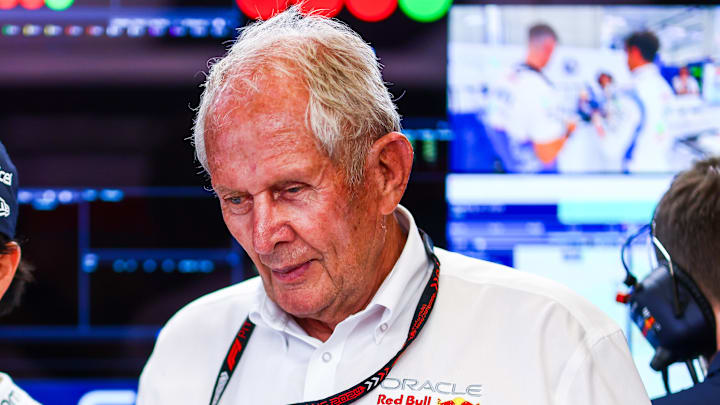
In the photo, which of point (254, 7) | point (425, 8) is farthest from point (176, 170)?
point (425, 8)

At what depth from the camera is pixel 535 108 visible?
2.32 meters

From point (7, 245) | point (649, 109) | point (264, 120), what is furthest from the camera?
point (649, 109)

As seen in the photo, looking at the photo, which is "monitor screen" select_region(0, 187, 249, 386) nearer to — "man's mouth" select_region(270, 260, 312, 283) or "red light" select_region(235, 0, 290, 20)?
"red light" select_region(235, 0, 290, 20)

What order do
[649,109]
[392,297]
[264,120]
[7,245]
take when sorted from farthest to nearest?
[649,109] < [7,245] < [392,297] < [264,120]

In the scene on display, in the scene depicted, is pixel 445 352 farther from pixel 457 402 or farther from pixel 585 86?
pixel 585 86

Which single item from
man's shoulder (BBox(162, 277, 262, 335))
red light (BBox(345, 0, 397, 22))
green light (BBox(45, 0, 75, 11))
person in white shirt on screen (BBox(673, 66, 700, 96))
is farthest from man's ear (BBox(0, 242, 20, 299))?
person in white shirt on screen (BBox(673, 66, 700, 96))

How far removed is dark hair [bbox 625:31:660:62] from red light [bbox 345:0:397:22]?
641mm

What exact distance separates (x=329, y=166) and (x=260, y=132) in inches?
4.6

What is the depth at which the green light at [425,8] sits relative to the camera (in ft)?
7.68

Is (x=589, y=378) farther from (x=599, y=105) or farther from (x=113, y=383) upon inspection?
(x=113, y=383)

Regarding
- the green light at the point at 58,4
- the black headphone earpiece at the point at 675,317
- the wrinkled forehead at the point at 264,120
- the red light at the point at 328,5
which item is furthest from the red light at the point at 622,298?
the green light at the point at 58,4

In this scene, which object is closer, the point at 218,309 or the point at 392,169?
the point at 392,169

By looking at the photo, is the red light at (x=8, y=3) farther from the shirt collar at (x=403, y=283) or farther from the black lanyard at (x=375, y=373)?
the shirt collar at (x=403, y=283)

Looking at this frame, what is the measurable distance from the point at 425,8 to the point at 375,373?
1.28 metres
